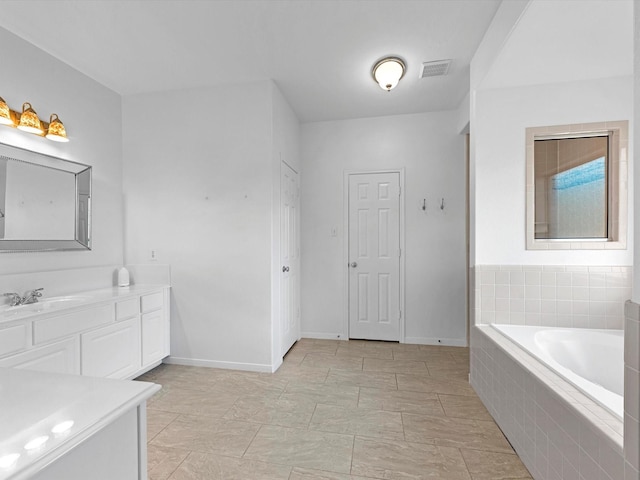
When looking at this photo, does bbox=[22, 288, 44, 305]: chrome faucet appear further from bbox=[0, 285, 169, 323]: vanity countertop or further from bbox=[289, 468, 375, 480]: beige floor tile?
bbox=[289, 468, 375, 480]: beige floor tile

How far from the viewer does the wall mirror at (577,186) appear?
7.51 ft

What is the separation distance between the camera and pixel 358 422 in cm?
205

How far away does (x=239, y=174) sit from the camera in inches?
114

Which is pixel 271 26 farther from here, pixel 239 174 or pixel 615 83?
pixel 615 83

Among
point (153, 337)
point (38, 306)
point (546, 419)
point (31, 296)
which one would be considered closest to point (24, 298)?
point (31, 296)

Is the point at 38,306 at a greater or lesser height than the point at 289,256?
lesser

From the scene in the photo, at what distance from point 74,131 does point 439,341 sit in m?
4.18

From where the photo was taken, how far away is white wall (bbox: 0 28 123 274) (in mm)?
2227

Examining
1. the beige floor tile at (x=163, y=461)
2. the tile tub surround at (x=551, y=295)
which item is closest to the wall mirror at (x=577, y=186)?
the tile tub surround at (x=551, y=295)

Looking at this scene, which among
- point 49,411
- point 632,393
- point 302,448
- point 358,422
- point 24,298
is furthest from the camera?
point 24,298

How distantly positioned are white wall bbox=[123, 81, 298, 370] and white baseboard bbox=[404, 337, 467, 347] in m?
1.75

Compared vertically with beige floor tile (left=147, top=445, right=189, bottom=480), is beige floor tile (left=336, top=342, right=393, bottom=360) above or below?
below

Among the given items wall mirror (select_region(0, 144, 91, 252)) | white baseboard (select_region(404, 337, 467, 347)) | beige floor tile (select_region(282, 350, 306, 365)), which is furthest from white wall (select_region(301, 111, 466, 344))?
wall mirror (select_region(0, 144, 91, 252))

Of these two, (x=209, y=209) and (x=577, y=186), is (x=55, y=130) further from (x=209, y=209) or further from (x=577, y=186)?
(x=577, y=186)
